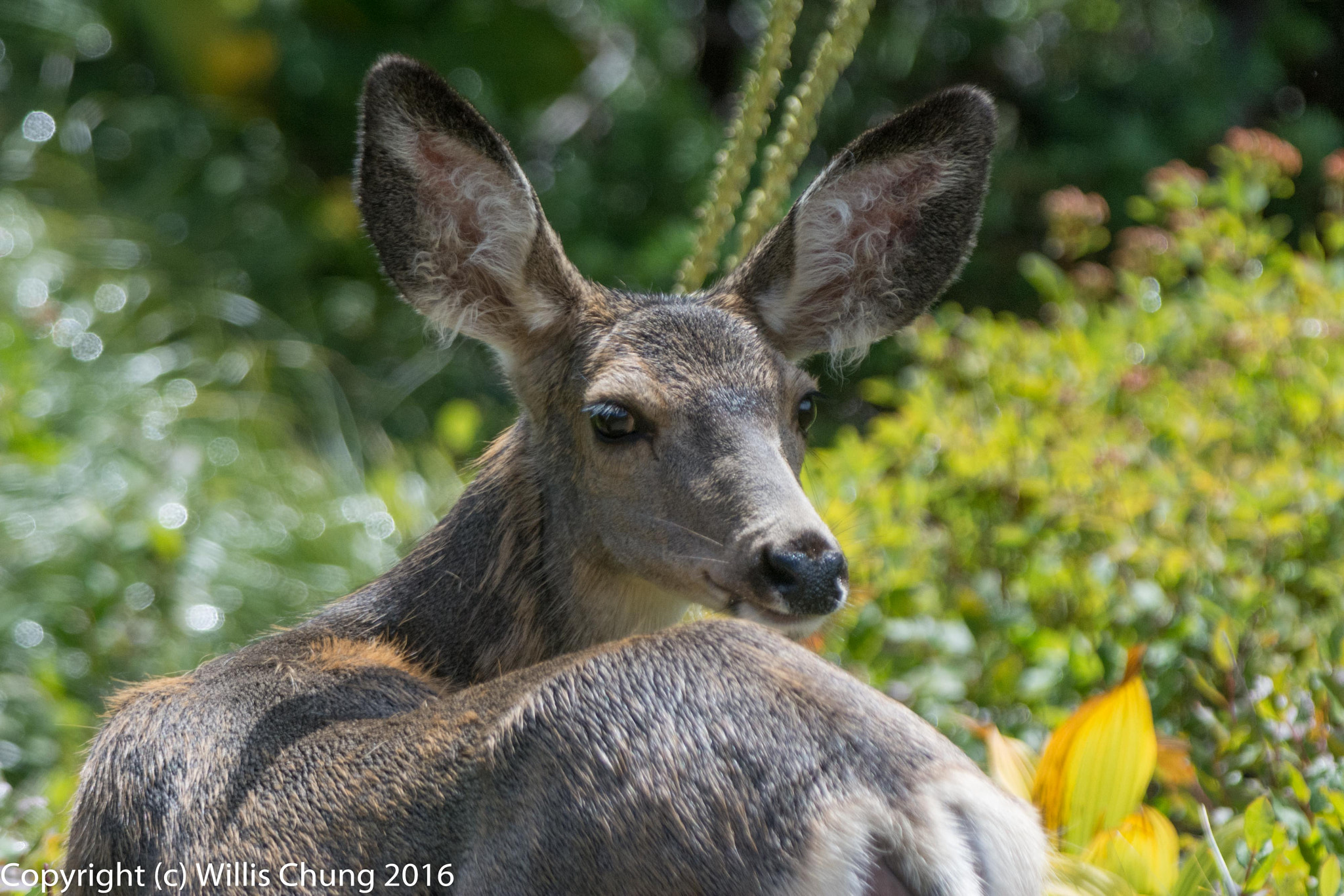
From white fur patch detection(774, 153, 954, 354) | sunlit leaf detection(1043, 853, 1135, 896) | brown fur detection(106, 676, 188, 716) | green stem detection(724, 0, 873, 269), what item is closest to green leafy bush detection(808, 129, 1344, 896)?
sunlit leaf detection(1043, 853, 1135, 896)

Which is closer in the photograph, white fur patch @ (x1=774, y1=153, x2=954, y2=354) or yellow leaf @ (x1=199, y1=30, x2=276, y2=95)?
white fur patch @ (x1=774, y1=153, x2=954, y2=354)

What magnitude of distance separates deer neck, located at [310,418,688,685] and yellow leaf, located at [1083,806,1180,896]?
1054 millimetres

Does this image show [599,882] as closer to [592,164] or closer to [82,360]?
[82,360]

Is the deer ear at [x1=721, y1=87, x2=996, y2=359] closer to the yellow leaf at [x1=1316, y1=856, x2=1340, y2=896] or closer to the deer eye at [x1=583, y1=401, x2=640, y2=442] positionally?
the deer eye at [x1=583, y1=401, x2=640, y2=442]

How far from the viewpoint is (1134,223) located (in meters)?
8.50

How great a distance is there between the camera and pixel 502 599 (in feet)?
9.55

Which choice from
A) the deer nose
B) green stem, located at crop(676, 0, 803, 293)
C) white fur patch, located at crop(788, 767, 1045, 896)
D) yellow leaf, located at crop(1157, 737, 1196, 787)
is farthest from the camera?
green stem, located at crop(676, 0, 803, 293)

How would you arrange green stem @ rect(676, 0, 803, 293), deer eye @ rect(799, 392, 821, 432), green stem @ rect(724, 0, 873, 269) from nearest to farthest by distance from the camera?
1. deer eye @ rect(799, 392, 821, 432)
2. green stem @ rect(724, 0, 873, 269)
3. green stem @ rect(676, 0, 803, 293)

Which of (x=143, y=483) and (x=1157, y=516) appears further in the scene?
(x=143, y=483)

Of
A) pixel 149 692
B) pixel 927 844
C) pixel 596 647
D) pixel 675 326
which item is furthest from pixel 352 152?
pixel 927 844

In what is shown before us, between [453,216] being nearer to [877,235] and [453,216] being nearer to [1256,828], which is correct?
[877,235]

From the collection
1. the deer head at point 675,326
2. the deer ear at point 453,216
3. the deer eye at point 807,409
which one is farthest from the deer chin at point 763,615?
the deer ear at point 453,216

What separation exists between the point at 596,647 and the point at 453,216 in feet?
4.84

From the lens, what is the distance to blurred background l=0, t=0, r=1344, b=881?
705 centimetres
